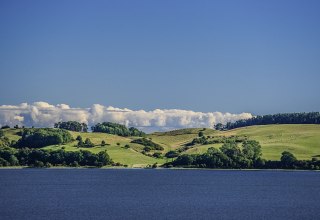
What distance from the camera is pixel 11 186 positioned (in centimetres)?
19425

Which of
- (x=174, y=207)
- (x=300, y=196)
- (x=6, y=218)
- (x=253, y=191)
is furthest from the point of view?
(x=253, y=191)

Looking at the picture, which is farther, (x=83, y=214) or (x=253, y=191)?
(x=253, y=191)

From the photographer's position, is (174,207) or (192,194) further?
(192,194)

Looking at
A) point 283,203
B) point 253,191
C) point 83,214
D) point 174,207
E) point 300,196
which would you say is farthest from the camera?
point 253,191

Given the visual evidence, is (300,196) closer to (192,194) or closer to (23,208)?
(192,194)

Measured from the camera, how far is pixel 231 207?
463 feet

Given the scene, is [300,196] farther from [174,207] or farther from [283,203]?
[174,207]

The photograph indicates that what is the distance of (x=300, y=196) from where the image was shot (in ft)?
553

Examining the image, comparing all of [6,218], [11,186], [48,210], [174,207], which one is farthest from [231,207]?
[11,186]

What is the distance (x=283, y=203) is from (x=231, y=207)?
16502 mm

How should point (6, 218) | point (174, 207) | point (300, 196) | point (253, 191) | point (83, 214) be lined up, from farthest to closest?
point (253, 191) < point (300, 196) < point (174, 207) < point (83, 214) < point (6, 218)

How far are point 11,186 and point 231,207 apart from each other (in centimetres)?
8181

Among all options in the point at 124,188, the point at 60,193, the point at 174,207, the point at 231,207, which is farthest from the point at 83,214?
the point at 124,188

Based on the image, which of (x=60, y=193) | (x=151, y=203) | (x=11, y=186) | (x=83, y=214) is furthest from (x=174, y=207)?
(x=11, y=186)
